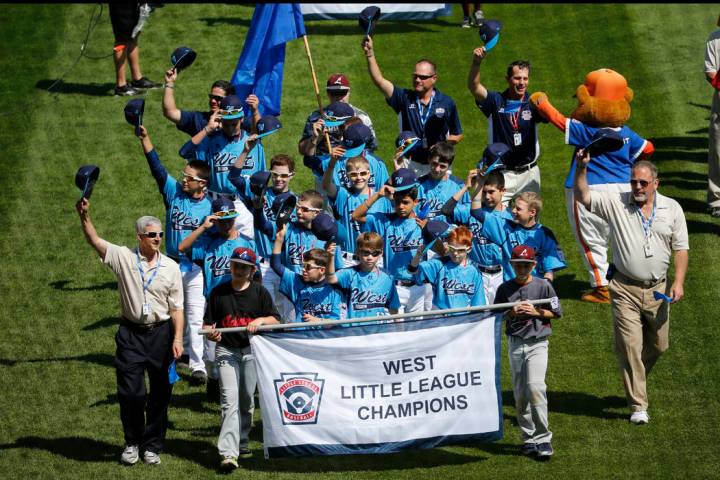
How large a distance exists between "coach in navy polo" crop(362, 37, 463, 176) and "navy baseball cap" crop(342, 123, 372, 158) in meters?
0.78

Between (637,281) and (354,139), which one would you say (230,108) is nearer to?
(354,139)

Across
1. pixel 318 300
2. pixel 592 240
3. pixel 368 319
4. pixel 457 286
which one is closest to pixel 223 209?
pixel 318 300

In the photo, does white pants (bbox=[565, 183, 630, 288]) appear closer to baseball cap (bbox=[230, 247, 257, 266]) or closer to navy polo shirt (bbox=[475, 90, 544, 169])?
navy polo shirt (bbox=[475, 90, 544, 169])

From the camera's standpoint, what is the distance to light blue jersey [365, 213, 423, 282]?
1198 cm

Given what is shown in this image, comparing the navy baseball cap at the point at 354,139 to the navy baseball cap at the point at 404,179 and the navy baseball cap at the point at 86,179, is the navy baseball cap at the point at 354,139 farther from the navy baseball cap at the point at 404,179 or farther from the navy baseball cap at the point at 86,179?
the navy baseball cap at the point at 86,179

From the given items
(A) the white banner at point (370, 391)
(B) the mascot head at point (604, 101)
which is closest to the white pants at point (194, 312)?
(A) the white banner at point (370, 391)

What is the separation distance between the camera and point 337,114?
44.1ft

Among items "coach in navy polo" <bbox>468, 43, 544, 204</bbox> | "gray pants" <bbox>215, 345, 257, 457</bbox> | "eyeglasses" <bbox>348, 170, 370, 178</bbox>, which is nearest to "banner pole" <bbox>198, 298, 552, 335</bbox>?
"gray pants" <bbox>215, 345, 257, 457</bbox>

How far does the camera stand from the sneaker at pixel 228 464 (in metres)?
10.5

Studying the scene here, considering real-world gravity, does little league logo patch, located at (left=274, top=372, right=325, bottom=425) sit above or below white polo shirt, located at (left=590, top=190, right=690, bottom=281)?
below

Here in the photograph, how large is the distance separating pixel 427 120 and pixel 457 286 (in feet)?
9.93

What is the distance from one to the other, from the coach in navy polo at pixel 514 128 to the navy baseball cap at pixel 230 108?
2452 mm

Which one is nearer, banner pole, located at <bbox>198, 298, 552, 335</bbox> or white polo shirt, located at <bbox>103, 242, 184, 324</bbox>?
banner pole, located at <bbox>198, 298, 552, 335</bbox>

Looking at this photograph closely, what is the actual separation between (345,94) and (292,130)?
358cm
